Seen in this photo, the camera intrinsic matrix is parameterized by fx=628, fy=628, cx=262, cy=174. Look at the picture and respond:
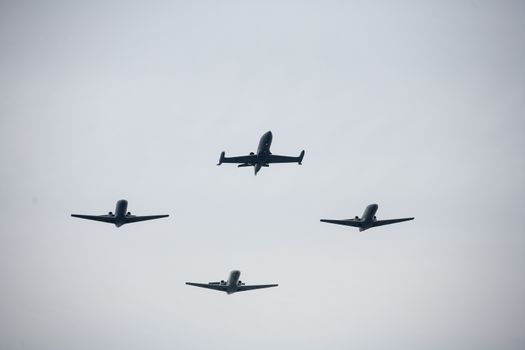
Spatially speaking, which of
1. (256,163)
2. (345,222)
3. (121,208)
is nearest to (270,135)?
(256,163)

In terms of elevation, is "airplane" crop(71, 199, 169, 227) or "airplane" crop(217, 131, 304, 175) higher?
"airplane" crop(217, 131, 304, 175)

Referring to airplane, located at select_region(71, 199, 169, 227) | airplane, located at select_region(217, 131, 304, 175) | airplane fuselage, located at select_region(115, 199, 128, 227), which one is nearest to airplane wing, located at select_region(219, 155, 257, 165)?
airplane, located at select_region(217, 131, 304, 175)

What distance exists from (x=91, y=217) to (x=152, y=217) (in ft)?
35.2

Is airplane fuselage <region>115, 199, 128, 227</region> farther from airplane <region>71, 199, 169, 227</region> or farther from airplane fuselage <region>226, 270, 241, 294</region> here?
airplane fuselage <region>226, 270, 241, 294</region>

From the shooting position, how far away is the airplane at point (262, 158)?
106094mm

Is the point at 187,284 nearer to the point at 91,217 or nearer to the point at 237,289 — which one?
the point at 237,289

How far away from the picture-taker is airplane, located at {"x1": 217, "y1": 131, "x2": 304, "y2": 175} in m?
106

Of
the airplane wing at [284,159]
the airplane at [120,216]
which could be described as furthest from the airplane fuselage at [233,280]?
the airplane wing at [284,159]

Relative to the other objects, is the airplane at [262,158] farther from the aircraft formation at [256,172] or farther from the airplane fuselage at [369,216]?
the airplane fuselage at [369,216]

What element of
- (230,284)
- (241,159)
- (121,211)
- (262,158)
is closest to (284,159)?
(262,158)

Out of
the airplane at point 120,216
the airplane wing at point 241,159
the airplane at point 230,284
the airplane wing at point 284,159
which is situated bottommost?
the airplane at point 230,284

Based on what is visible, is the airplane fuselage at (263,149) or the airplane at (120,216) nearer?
the airplane fuselage at (263,149)

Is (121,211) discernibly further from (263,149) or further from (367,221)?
(367,221)

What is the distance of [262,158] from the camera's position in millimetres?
108188
